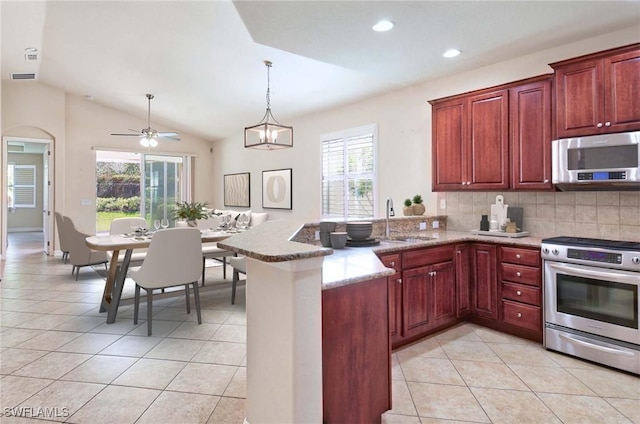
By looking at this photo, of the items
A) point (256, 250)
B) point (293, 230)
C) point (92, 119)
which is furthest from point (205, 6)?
point (92, 119)

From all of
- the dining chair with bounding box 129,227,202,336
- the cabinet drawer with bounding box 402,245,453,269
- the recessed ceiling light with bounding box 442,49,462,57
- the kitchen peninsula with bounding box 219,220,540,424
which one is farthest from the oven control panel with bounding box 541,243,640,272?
the dining chair with bounding box 129,227,202,336

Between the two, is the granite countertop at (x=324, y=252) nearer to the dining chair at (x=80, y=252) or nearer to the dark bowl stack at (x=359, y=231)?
the dark bowl stack at (x=359, y=231)

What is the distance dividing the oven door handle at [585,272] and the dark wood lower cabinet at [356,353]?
69.4 inches

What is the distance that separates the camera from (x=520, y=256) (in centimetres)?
309

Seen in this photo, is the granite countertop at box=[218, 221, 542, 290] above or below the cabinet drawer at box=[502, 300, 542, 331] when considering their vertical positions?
above

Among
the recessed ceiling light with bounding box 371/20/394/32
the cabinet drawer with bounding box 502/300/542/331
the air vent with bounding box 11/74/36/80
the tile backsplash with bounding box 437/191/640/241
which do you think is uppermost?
the air vent with bounding box 11/74/36/80

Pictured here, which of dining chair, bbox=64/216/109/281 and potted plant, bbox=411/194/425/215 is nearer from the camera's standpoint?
potted plant, bbox=411/194/425/215

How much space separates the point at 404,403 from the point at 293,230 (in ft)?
4.07

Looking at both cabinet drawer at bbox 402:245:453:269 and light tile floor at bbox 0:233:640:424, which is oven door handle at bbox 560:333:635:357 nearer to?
light tile floor at bbox 0:233:640:424

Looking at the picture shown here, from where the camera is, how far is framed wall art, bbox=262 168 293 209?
6715 millimetres

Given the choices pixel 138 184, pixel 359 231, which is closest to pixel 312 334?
pixel 359 231

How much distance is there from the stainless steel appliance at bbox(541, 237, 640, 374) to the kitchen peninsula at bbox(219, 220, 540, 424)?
5.75 ft

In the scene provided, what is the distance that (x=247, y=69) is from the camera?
487 centimetres

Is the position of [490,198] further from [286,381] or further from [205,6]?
[205,6]
